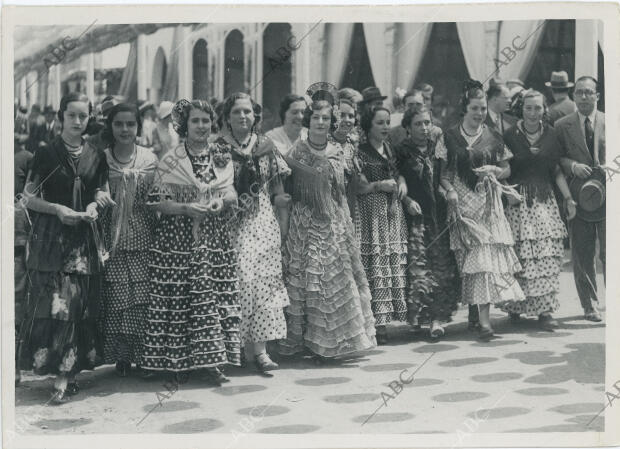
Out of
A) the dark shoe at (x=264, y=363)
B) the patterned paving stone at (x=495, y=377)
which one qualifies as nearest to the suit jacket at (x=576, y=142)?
the patterned paving stone at (x=495, y=377)

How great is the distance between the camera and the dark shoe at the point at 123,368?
19.9 ft

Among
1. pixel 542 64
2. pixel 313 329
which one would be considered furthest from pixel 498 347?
pixel 542 64

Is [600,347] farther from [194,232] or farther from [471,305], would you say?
[194,232]

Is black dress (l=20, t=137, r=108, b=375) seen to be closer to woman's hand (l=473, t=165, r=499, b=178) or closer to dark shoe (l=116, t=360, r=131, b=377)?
dark shoe (l=116, t=360, r=131, b=377)

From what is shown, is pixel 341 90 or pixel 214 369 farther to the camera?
pixel 341 90

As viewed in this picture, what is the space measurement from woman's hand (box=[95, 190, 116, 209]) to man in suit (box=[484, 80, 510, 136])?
8.96 feet

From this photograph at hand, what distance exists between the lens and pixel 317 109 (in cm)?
625

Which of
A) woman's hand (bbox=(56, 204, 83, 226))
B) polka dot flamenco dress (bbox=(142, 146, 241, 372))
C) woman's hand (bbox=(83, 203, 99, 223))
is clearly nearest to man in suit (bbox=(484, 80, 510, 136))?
polka dot flamenco dress (bbox=(142, 146, 241, 372))

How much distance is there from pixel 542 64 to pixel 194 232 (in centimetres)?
263

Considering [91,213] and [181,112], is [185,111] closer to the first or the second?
[181,112]

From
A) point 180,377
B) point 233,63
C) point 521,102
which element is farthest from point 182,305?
point 521,102

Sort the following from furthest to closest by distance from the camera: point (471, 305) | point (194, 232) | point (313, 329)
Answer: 1. point (471, 305)
2. point (313, 329)
3. point (194, 232)
